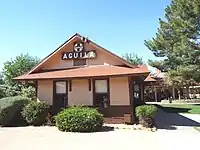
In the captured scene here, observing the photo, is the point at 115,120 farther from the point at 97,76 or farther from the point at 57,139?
the point at 57,139

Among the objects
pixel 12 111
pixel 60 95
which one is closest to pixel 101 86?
pixel 60 95

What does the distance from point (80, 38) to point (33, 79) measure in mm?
4349

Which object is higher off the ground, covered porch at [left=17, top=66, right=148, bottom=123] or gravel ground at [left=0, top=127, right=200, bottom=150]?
covered porch at [left=17, top=66, right=148, bottom=123]

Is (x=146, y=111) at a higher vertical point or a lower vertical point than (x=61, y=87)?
lower

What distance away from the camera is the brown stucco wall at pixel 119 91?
16938 millimetres

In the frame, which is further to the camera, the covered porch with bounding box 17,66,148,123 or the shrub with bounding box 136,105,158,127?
the covered porch with bounding box 17,66,148,123

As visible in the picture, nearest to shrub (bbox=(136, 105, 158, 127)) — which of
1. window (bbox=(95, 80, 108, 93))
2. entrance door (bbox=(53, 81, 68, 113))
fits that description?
window (bbox=(95, 80, 108, 93))

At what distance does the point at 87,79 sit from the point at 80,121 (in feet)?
15.6

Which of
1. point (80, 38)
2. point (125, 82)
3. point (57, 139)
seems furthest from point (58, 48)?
point (57, 139)

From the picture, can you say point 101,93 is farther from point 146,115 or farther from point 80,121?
point 80,121

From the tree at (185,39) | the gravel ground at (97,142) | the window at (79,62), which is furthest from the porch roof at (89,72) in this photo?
the tree at (185,39)

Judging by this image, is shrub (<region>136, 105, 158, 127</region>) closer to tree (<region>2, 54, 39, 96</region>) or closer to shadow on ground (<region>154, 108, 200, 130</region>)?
shadow on ground (<region>154, 108, 200, 130</region>)

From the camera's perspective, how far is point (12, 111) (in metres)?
16.2

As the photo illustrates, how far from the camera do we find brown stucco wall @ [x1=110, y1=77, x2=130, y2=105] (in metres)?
16.9
